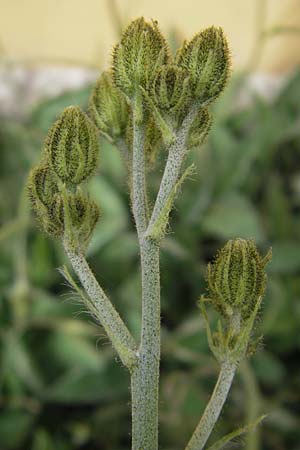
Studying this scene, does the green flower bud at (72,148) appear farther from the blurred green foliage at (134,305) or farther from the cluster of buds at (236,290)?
the blurred green foliage at (134,305)

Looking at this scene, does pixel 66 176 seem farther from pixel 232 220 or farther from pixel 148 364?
pixel 232 220

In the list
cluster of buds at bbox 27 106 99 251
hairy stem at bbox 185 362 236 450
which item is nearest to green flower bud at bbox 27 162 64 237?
cluster of buds at bbox 27 106 99 251

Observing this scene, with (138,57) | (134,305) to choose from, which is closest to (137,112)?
(138,57)

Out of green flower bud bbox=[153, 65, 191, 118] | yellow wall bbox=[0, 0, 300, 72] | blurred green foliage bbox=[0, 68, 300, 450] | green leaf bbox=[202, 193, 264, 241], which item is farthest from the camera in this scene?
yellow wall bbox=[0, 0, 300, 72]

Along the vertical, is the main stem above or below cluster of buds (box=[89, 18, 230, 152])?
below

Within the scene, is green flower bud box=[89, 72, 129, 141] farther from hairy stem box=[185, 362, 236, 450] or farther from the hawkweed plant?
hairy stem box=[185, 362, 236, 450]

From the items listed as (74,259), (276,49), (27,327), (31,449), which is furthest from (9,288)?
(276,49)

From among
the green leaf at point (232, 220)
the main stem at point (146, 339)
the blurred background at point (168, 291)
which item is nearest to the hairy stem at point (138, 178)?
the main stem at point (146, 339)
